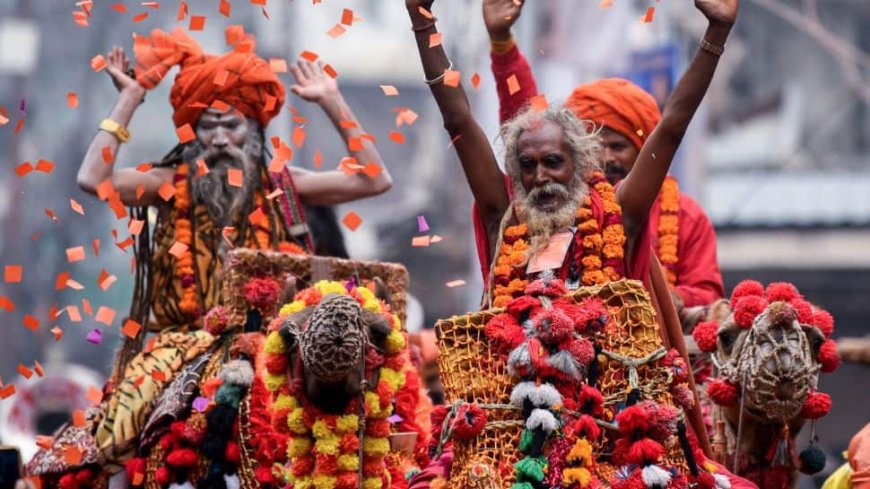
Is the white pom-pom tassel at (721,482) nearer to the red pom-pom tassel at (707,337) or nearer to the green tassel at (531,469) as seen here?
the green tassel at (531,469)

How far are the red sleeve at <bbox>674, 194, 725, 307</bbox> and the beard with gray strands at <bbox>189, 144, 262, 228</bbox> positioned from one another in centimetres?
230

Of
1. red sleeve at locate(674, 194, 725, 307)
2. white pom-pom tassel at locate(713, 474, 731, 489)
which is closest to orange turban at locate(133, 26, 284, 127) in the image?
red sleeve at locate(674, 194, 725, 307)

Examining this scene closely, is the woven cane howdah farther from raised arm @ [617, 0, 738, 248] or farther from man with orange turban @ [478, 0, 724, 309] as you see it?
man with orange turban @ [478, 0, 724, 309]

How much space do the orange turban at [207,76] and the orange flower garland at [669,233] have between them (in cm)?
218

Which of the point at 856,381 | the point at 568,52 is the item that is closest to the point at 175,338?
the point at 856,381

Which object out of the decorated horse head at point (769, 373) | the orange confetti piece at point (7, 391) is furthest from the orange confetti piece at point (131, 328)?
the decorated horse head at point (769, 373)

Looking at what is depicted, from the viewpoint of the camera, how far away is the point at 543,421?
613cm

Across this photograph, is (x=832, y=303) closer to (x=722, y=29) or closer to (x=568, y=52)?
(x=568, y=52)

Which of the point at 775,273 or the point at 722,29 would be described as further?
the point at 775,273

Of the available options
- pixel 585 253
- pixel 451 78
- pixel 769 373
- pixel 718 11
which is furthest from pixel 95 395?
pixel 718 11

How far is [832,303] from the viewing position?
828 inches

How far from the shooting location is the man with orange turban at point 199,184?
8.74 meters

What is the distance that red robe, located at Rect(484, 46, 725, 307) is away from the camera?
28.4ft

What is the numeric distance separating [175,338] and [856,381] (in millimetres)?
11292
